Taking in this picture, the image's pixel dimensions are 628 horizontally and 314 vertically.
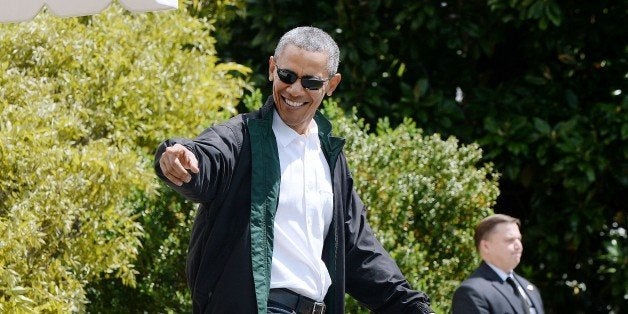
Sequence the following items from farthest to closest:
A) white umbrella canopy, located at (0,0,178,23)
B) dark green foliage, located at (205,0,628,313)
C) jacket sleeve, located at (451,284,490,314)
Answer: dark green foliage, located at (205,0,628,313) < jacket sleeve, located at (451,284,490,314) < white umbrella canopy, located at (0,0,178,23)

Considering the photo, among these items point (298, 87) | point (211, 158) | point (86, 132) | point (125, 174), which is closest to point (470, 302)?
point (125, 174)

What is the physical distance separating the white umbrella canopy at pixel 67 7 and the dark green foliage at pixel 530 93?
439 centimetres

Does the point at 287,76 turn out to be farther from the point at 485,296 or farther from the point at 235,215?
the point at 485,296

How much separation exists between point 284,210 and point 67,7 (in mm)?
1448

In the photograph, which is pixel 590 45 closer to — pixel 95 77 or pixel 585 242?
pixel 585 242

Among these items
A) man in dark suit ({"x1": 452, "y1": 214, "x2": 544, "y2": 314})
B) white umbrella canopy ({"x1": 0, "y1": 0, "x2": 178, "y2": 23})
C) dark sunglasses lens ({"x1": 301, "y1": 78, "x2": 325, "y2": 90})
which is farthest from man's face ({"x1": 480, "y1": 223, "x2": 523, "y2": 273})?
dark sunglasses lens ({"x1": 301, "y1": 78, "x2": 325, "y2": 90})

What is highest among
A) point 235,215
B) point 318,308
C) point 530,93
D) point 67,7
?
point 530,93

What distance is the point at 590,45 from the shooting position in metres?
9.79

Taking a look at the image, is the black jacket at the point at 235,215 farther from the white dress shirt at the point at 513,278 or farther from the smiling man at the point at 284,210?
the white dress shirt at the point at 513,278

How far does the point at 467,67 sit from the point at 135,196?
407 cm

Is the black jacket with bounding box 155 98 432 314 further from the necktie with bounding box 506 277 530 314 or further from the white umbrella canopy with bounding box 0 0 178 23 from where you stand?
the necktie with bounding box 506 277 530 314

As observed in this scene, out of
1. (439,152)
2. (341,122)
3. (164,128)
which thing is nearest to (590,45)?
(439,152)

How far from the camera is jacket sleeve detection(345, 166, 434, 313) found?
4297 mm

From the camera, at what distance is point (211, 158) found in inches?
147
